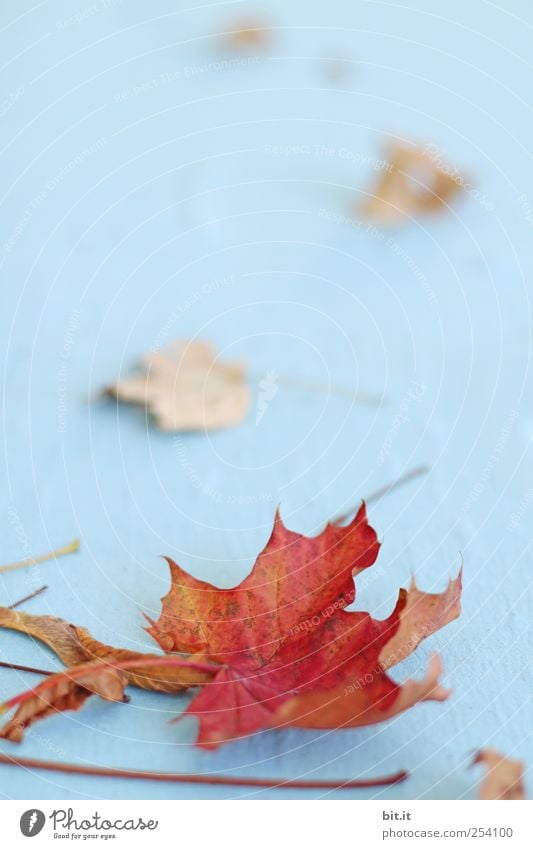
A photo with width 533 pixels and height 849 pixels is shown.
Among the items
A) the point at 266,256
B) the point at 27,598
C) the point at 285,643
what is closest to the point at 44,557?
the point at 27,598

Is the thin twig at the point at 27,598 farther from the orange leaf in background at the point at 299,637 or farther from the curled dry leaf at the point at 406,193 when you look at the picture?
the curled dry leaf at the point at 406,193

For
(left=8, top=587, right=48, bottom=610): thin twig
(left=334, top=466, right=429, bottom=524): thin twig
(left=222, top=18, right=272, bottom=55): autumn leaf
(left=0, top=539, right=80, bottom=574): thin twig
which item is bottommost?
(left=8, top=587, right=48, bottom=610): thin twig

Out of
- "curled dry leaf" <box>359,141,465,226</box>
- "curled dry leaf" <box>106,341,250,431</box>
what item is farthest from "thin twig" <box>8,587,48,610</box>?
"curled dry leaf" <box>359,141,465,226</box>

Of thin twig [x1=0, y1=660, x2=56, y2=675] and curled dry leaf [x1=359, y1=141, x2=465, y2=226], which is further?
curled dry leaf [x1=359, y1=141, x2=465, y2=226]

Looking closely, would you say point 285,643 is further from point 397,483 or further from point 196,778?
point 397,483

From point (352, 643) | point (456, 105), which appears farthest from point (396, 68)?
point (352, 643)

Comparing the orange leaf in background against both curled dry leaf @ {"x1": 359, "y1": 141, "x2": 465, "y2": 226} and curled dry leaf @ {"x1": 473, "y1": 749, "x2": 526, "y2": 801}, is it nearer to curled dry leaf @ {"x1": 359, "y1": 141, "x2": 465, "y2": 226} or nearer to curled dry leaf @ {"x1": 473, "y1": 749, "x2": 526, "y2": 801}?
curled dry leaf @ {"x1": 473, "y1": 749, "x2": 526, "y2": 801}

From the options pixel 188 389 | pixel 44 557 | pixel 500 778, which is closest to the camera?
pixel 500 778
